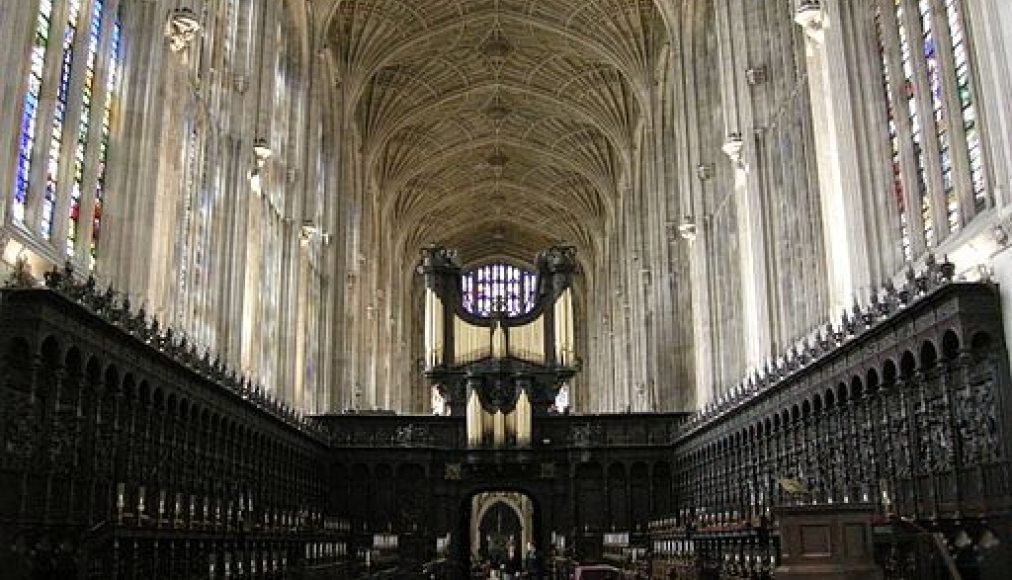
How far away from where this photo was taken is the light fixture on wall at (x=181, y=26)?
20484 millimetres

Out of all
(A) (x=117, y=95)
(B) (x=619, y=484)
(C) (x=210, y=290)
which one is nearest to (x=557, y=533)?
(B) (x=619, y=484)

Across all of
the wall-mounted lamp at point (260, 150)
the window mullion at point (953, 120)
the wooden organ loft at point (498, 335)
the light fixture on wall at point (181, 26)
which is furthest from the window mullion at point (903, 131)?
the wooden organ loft at point (498, 335)

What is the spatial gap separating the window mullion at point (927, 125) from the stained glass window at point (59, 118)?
1452cm

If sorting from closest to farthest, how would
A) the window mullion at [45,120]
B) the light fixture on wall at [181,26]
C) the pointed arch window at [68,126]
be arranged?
the window mullion at [45,120] → the pointed arch window at [68,126] → the light fixture on wall at [181,26]

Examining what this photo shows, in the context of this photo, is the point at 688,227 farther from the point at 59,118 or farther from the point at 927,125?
the point at 59,118

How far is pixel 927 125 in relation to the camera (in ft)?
57.1

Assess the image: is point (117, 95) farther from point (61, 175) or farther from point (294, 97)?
point (294, 97)

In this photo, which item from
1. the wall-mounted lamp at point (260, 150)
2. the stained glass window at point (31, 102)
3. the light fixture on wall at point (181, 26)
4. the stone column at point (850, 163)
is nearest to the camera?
the stained glass window at point (31, 102)

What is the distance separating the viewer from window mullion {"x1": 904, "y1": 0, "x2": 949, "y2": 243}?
16.9 meters

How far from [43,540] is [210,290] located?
42.4 feet

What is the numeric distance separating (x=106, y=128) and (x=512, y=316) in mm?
28614

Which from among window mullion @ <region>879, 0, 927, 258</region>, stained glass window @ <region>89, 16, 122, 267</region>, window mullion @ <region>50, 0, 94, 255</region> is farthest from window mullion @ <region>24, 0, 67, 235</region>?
window mullion @ <region>879, 0, 927, 258</region>

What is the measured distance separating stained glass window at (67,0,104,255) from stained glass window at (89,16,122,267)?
35 cm

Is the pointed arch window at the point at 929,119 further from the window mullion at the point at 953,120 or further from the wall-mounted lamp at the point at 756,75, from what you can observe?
the wall-mounted lamp at the point at 756,75
